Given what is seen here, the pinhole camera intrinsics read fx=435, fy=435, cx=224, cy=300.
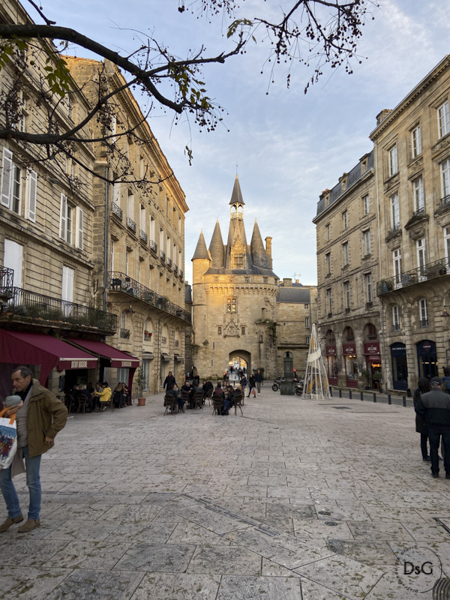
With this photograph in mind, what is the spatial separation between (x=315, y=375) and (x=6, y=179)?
16976 millimetres

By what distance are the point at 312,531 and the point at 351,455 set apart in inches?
160

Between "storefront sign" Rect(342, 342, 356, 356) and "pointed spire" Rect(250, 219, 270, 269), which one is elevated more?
"pointed spire" Rect(250, 219, 270, 269)

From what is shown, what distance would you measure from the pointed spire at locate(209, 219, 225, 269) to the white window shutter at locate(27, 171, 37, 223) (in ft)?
145

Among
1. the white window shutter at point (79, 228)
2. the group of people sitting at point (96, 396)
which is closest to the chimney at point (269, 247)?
the white window shutter at point (79, 228)

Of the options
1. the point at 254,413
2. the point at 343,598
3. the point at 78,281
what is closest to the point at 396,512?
the point at 343,598

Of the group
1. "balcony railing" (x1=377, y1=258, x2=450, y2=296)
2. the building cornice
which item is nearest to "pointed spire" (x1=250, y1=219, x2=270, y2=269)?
the building cornice

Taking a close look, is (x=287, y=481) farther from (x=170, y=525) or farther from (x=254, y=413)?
(x=254, y=413)

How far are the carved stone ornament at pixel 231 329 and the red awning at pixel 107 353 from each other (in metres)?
35.2

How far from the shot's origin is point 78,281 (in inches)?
720

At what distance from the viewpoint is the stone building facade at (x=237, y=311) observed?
53125 millimetres

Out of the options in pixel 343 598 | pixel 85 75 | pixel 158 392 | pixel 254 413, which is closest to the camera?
pixel 343 598

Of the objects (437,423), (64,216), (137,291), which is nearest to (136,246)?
(137,291)

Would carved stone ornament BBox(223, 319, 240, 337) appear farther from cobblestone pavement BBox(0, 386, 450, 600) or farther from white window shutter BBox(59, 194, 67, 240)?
cobblestone pavement BBox(0, 386, 450, 600)

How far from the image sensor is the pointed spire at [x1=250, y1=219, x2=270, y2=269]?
60416 mm
